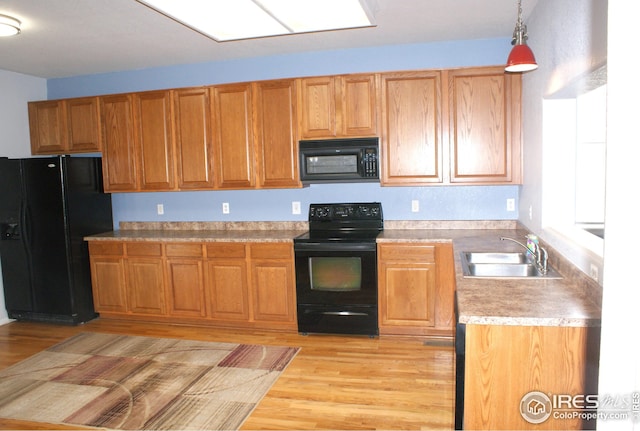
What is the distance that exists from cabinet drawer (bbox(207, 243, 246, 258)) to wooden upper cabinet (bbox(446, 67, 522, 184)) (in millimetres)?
1976

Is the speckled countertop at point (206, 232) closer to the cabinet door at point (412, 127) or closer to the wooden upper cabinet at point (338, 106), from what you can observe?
the wooden upper cabinet at point (338, 106)

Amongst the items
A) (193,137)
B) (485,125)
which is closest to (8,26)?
(193,137)

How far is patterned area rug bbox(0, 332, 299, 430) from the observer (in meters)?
2.79

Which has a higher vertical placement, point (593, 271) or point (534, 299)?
point (593, 271)

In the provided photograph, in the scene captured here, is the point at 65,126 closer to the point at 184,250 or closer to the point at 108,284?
the point at 108,284

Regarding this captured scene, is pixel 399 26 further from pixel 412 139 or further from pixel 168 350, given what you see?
pixel 168 350

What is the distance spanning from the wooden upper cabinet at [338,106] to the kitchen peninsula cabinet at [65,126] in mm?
2165

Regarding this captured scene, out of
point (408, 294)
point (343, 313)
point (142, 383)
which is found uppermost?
point (408, 294)

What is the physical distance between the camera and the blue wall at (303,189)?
4.14 metres

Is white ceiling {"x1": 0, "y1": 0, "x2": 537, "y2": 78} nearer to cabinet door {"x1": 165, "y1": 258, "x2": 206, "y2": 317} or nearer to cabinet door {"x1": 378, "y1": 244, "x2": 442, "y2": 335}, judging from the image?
cabinet door {"x1": 378, "y1": 244, "x2": 442, "y2": 335}

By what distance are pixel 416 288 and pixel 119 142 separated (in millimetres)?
3170

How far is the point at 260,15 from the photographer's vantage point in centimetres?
279
